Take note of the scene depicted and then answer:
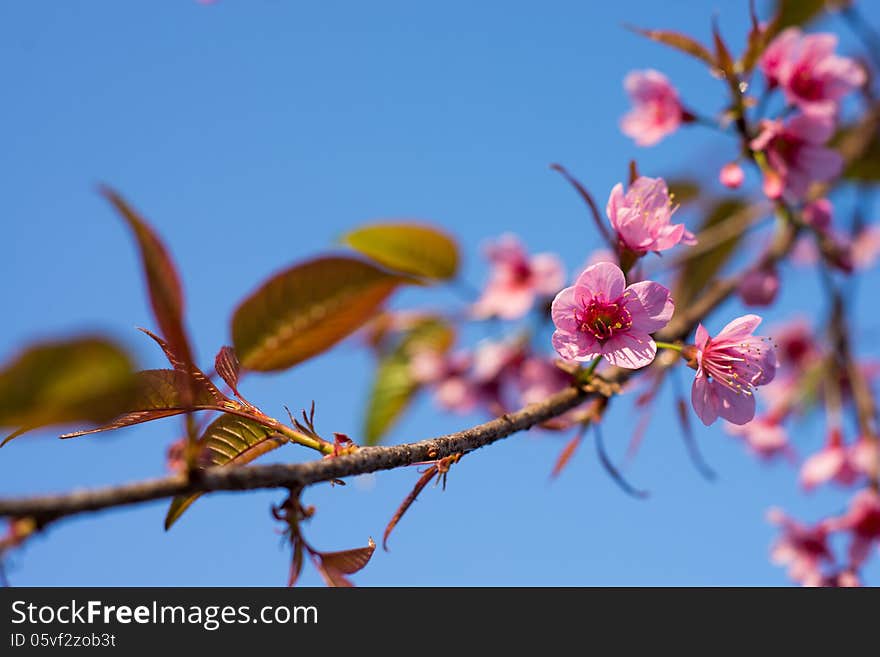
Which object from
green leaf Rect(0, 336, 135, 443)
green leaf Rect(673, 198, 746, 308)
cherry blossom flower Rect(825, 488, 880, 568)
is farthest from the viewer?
green leaf Rect(673, 198, 746, 308)

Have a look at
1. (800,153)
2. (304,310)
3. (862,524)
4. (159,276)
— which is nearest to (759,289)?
(800,153)

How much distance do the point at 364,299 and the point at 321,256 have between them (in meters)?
0.09

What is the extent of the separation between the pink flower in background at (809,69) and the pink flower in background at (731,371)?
0.70 meters

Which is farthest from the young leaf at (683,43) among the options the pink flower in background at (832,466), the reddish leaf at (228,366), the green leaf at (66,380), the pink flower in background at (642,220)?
the pink flower in background at (832,466)

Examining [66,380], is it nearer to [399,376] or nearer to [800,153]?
[800,153]

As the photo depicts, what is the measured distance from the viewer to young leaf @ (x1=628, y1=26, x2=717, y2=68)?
1412 mm

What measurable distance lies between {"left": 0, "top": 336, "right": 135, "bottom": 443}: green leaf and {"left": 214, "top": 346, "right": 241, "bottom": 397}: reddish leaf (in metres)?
0.36

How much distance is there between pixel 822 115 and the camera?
1.44 m

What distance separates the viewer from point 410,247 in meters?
1.83

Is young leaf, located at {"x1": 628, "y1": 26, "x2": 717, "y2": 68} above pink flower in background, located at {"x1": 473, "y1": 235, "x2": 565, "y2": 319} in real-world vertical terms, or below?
below

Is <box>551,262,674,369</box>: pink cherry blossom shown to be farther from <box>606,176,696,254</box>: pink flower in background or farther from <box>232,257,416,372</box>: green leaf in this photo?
<box>232,257,416,372</box>: green leaf

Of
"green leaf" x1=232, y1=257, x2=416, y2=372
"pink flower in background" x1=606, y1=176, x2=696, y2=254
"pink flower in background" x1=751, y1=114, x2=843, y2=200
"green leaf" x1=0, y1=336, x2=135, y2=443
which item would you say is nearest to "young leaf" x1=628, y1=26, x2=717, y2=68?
"pink flower in background" x1=751, y1=114, x2=843, y2=200

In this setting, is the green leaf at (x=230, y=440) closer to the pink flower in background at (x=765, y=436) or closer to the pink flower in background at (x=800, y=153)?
the pink flower in background at (x=800, y=153)
